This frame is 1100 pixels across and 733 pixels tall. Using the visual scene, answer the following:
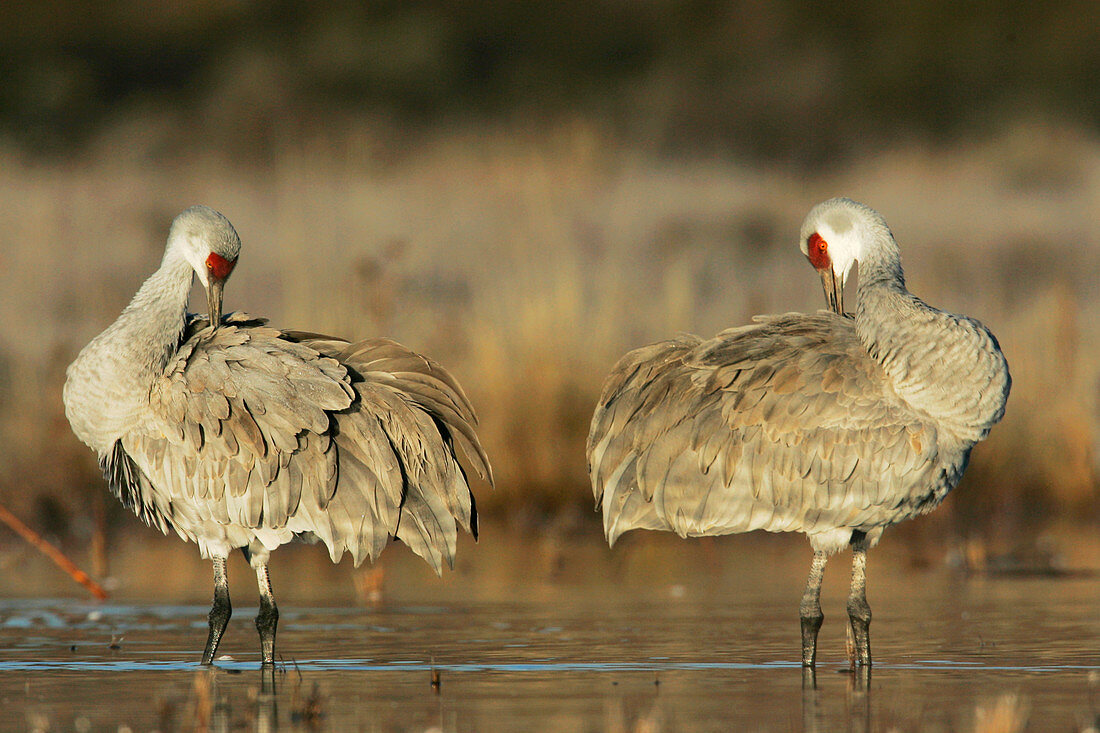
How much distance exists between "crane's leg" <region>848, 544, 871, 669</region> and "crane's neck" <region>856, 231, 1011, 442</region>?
2.66 feet

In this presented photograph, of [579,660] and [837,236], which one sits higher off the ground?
[837,236]

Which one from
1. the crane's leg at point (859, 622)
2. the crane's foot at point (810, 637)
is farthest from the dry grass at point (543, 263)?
the crane's foot at point (810, 637)

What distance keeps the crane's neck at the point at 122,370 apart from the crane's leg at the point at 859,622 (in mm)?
3338

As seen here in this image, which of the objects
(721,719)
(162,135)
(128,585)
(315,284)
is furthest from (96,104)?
(721,719)

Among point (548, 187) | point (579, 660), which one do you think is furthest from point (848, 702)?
point (548, 187)

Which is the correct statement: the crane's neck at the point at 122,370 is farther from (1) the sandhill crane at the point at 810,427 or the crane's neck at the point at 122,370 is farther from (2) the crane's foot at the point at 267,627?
(1) the sandhill crane at the point at 810,427

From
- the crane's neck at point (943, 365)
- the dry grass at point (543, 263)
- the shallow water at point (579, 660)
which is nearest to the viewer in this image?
the shallow water at point (579, 660)

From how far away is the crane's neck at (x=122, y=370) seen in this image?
29.6 ft

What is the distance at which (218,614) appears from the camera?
905cm

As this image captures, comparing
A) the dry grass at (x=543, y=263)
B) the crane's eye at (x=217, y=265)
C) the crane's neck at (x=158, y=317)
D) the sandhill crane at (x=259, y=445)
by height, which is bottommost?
the sandhill crane at (x=259, y=445)

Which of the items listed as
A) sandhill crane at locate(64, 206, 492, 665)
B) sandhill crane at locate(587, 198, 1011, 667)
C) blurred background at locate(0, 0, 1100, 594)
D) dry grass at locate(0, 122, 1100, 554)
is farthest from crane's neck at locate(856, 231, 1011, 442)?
dry grass at locate(0, 122, 1100, 554)

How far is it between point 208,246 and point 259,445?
4.28 feet

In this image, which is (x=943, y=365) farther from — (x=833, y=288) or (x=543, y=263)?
(x=543, y=263)

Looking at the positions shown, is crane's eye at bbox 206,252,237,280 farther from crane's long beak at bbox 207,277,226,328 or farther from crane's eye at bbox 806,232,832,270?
crane's eye at bbox 806,232,832,270
